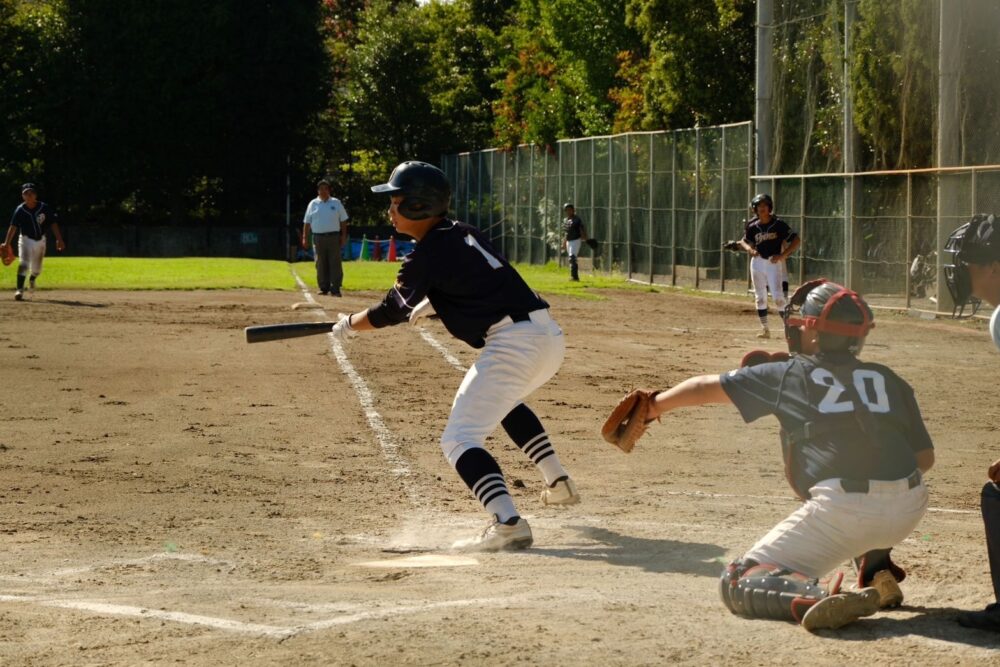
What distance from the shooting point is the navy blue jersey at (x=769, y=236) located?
67.4 ft

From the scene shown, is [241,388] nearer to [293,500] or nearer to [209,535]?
[293,500]

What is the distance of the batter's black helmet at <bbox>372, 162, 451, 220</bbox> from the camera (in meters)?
7.27

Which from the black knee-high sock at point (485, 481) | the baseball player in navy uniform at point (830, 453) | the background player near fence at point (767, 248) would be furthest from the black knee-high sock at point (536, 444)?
the background player near fence at point (767, 248)

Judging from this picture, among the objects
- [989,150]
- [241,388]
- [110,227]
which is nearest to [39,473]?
[241,388]

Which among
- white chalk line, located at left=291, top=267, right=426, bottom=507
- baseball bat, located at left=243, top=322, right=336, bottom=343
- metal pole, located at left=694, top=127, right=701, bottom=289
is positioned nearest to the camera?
baseball bat, located at left=243, top=322, right=336, bottom=343

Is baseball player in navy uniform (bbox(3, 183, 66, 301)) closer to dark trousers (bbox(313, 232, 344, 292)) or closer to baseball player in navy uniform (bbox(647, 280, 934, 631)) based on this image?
dark trousers (bbox(313, 232, 344, 292))

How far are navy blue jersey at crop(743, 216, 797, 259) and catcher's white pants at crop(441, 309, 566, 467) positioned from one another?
1379cm

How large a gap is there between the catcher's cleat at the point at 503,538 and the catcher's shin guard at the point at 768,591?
166 cm

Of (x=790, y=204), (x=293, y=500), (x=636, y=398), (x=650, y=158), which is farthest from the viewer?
(x=650, y=158)

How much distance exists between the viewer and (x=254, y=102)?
5866 cm

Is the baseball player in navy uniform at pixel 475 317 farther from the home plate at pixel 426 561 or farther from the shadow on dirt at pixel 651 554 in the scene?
the shadow on dirt at pixel 651 554

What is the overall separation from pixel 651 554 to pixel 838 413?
1810mm

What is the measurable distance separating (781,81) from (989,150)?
6992mm

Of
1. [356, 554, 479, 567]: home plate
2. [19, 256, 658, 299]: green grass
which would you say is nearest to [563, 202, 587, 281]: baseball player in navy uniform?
[19, 256, 658, 299]: green grass
